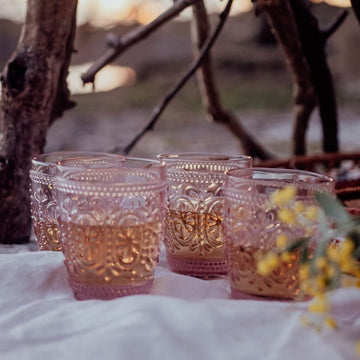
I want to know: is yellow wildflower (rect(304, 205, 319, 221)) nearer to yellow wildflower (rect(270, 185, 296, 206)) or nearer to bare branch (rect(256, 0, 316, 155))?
yellow wildflower (rect(270, 185, 296, 206))

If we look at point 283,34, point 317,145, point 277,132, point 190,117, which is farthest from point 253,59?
point 283,34

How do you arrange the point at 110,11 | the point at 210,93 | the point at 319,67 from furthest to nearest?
the point at 110,11 < the point at 210,93 < the point at 319,67

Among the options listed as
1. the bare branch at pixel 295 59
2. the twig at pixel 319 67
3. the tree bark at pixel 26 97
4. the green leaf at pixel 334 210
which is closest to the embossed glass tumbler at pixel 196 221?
the green leaf at pixel 334 210

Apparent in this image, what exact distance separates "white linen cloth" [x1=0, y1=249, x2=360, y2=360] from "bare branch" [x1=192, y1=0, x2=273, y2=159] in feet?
3.32

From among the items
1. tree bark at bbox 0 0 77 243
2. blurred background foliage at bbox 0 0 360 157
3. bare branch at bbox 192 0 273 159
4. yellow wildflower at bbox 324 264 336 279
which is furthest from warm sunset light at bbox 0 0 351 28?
yellow wildflower at bbox 324 264 336 279

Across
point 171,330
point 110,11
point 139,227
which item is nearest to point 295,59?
point 139,227

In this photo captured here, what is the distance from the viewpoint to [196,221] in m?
0.79

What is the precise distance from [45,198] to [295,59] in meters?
0.72

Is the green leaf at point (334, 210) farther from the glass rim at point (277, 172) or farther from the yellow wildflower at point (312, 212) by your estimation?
the glass rim at point (277, 172)

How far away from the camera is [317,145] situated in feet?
14.1

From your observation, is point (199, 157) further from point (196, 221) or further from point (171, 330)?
point (171, 330)

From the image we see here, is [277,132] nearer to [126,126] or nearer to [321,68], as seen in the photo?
[126,126]

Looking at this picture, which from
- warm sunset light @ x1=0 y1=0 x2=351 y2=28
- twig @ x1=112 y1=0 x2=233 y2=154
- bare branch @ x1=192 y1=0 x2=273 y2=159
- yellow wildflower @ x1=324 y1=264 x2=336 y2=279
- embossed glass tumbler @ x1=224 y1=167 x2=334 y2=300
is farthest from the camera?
warm sunset light @ x1=0 y1=0 x2=351 y2=28

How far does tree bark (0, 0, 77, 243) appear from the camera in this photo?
3.33ft
